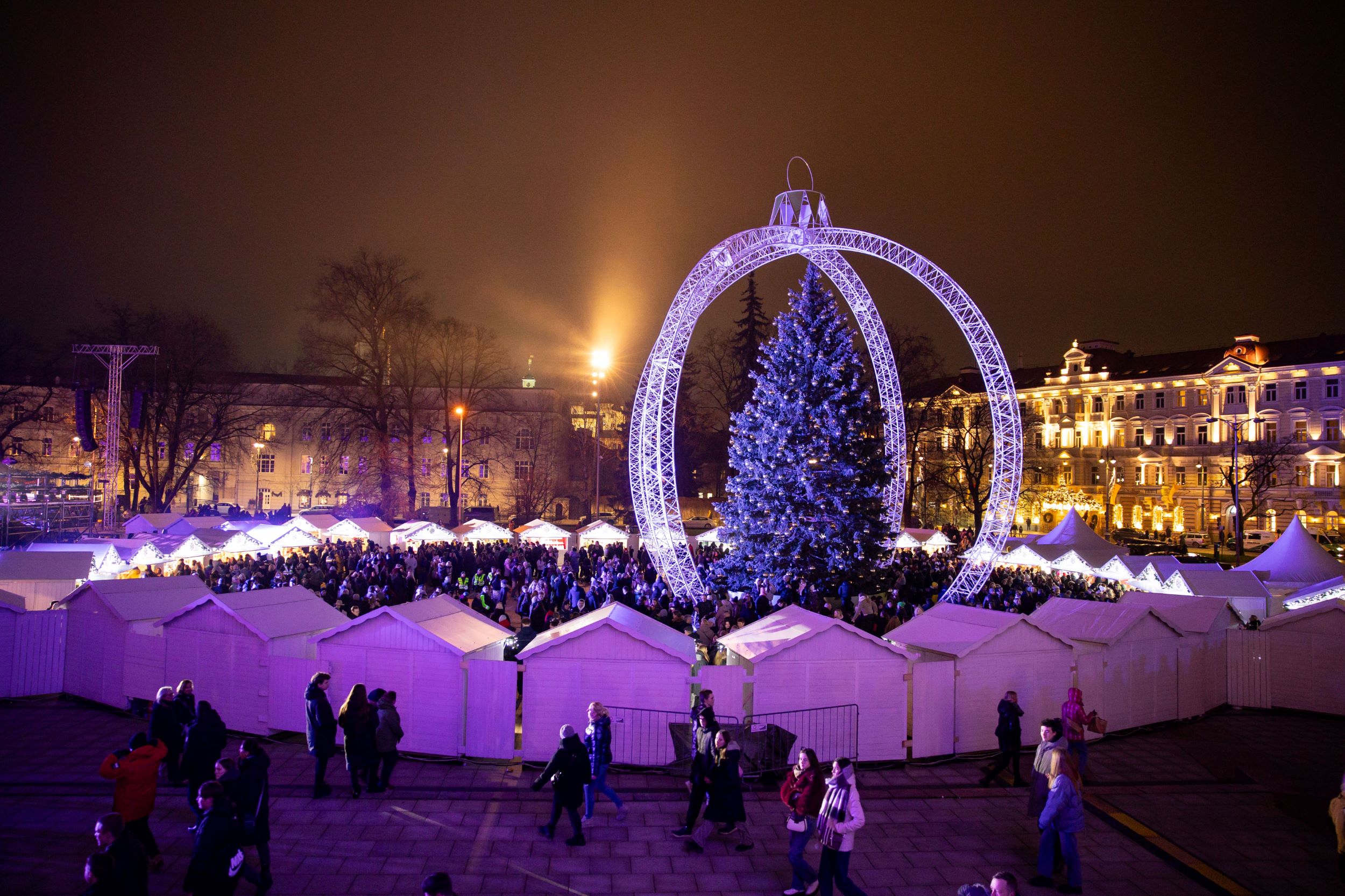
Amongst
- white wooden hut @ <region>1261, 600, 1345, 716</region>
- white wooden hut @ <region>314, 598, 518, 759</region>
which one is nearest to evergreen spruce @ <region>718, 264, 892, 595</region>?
white wooden hut @ <region>1261, 600, 1345, 716</region>

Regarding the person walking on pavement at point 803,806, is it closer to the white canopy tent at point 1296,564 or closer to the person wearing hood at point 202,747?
the person wearing hood at point 202,747

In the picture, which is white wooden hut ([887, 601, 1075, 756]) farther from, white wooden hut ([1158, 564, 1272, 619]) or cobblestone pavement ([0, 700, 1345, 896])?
white wooden hut ([1158, 564, 1272, 619])

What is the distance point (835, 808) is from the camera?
19.6ft

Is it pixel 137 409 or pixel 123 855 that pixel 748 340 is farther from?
pixel 123 855

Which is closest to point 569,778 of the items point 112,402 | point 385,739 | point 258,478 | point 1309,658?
point 385,739

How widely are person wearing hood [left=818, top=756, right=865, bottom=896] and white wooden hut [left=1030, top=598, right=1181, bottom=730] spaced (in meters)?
6.12

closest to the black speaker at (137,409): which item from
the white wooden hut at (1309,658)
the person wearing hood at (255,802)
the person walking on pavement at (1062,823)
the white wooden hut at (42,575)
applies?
the white wooden hut at (42,575)

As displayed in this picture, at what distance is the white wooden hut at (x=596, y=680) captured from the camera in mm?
9539

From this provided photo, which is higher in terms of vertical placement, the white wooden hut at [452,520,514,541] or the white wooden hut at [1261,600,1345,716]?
the white wooden hut at [452,520,514,541]

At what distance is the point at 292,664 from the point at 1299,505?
58.5 m

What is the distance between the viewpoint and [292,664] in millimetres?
10266

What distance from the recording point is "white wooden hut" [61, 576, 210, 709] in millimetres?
11164

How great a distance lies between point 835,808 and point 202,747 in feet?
20.4

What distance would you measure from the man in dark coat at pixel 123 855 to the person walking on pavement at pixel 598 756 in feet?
12.4
